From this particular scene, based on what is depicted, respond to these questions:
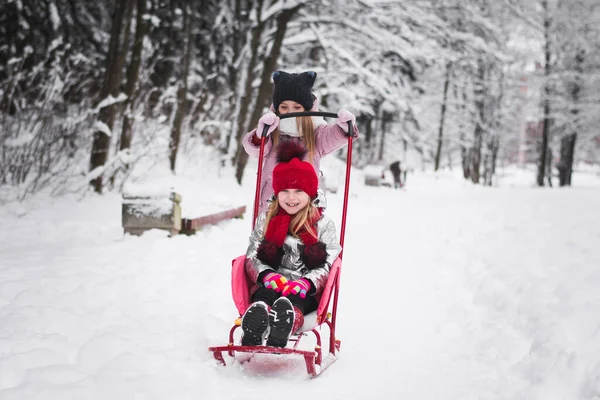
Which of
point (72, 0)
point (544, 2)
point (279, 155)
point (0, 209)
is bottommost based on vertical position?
point (0, 209)

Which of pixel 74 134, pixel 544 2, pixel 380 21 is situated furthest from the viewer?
pixel 544 2

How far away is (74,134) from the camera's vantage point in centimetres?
685

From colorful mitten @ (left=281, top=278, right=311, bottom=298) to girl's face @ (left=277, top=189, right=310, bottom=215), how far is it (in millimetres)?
480

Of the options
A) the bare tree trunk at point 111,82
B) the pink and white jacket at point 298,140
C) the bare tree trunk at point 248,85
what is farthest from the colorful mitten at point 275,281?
the bare tree trunk at point 248,85

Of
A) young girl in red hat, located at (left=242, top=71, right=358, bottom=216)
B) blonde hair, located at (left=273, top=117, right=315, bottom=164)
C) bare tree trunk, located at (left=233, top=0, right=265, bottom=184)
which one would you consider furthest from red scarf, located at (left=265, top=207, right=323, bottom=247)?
bare tree trunk, located at (left=233, top=0, right=265, bottom=184)

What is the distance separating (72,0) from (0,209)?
19.8 ft

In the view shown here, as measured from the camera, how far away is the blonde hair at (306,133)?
367 cm

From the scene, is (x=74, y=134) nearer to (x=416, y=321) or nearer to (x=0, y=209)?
(x=0, y=209)

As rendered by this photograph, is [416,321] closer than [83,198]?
Yes

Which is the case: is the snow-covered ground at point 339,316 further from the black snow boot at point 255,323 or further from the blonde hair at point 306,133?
the blonde hair at point 306,133

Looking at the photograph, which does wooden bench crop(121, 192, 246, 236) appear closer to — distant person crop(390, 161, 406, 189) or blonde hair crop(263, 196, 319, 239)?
blonde hair crop(263, 196, 319, 239)

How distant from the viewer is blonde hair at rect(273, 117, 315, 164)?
3672 mm

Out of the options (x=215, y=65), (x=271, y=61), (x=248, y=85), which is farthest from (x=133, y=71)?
(x=215, y=65)

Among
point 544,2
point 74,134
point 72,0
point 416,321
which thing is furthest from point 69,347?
point 544,2
